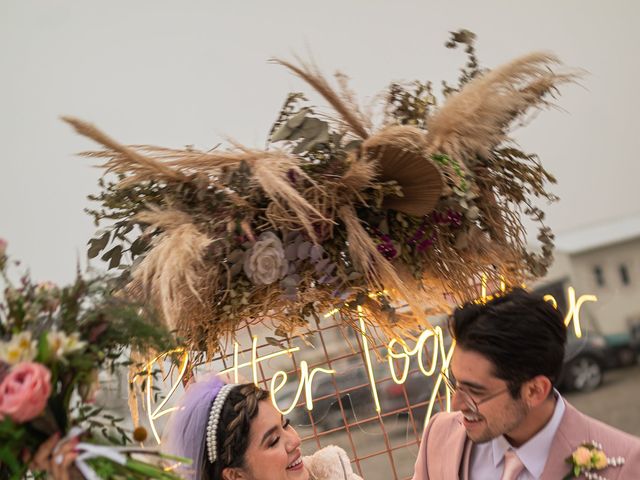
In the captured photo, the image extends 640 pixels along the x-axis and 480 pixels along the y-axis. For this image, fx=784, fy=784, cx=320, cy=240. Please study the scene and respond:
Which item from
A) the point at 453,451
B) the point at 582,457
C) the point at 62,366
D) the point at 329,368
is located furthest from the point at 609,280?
the point at 62,366

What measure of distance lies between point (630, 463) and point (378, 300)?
755mm

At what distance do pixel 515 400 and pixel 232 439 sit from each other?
2.50 feet

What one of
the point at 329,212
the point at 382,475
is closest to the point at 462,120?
the point at 329,212

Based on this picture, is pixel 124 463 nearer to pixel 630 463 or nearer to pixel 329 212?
pixel 329 212

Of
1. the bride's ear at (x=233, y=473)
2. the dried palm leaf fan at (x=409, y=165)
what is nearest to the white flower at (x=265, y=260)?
the dried palm leaf fan at (x=409, y=165)

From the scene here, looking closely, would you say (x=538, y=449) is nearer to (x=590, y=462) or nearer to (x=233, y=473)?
(x=590, y=462)

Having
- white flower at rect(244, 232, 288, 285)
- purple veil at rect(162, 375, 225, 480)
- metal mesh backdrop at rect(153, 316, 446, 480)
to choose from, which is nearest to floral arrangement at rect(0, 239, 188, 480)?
white flower at rect(244, 232, 288, 285)

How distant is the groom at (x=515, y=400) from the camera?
6.58 feet

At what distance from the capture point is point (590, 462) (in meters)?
1.90

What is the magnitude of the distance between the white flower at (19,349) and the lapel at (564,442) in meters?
1.28

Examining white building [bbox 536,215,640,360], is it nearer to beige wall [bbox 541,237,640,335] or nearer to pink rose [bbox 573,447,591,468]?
beige wall [bbox 541,237,640,335]

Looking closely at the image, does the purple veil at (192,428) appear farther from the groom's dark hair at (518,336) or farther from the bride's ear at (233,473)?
the groom's dark hair at (518,336)

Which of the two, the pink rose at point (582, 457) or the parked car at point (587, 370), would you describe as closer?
the pink rose at point (582, 457)

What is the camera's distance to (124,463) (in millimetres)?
1467
